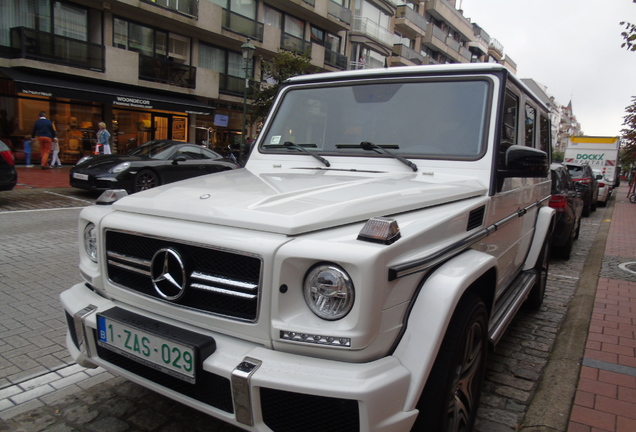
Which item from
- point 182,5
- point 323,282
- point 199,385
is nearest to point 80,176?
point 199,385

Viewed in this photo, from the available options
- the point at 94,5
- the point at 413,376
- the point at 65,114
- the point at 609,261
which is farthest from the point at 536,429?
the point at 94,5

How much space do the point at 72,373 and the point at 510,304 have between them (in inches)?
118

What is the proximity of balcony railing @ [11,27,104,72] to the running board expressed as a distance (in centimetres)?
1916

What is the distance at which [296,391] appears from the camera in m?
1.61

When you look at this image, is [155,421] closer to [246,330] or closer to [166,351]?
[166,351]

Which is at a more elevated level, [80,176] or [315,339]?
[315,339]

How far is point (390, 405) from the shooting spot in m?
1.64

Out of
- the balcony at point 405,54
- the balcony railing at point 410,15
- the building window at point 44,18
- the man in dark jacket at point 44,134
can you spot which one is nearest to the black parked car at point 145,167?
the man in dark jacket at point 44,134

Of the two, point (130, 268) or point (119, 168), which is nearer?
point (130, 268)

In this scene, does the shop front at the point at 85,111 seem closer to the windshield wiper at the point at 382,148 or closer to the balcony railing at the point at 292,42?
the balcony railing at the point at 292,42

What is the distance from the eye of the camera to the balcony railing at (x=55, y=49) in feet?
56.2

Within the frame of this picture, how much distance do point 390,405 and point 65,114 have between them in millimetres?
20982

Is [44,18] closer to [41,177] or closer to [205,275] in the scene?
[41,177]

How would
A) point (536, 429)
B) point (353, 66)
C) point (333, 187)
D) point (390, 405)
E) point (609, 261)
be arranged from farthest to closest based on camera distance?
point (353, 66)
point (609, 261)
point (536, 429)
point (333, 187)
point (390, 405)
